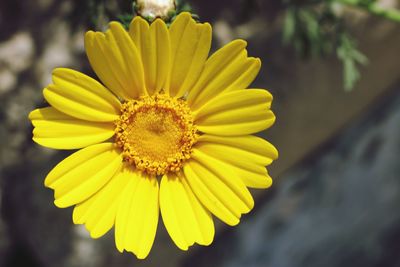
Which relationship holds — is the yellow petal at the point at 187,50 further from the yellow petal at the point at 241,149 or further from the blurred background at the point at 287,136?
the blurred background at the point at 287,136

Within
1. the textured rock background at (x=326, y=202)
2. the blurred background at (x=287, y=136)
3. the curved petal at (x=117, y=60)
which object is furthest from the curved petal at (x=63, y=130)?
the textured rock background at (x=326, y=202)

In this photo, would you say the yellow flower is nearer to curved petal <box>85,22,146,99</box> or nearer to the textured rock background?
curved petal <box>85,22,146,99</box>

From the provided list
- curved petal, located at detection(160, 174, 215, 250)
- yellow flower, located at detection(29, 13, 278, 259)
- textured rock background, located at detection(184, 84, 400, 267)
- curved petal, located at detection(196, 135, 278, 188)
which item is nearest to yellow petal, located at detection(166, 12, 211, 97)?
yellow flower, located at detection(29, 13, 278, 259)

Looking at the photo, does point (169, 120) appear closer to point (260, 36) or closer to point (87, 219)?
point (87, 219)

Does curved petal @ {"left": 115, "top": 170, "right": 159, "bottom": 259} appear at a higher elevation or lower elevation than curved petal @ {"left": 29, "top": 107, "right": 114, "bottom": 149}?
lower

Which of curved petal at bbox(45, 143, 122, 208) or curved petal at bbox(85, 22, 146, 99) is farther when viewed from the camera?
curved petal at bbox(45, 143, 122, 208)

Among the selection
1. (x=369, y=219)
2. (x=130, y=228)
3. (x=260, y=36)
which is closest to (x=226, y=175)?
(x=130, y=228)
